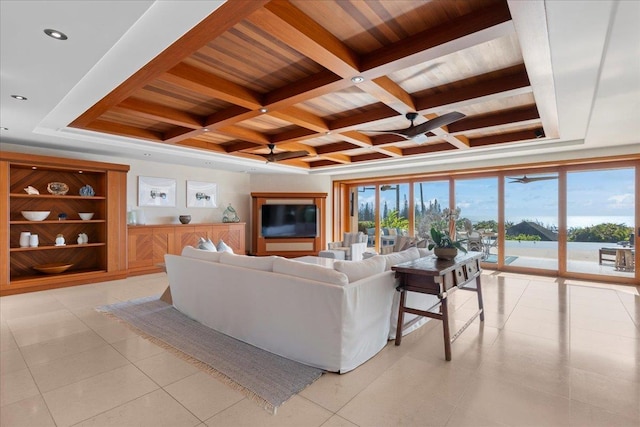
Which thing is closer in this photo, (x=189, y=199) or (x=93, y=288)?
(x=93, y=288)

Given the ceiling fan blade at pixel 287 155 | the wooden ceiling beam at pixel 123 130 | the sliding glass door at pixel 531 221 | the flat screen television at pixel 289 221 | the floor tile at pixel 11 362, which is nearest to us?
the floor tile at pixel 11 362

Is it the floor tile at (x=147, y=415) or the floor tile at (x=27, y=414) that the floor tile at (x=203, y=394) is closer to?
the floor tile at (x=147, y=415)

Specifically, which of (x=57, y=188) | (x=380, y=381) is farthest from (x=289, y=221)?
(x=380, y=381)

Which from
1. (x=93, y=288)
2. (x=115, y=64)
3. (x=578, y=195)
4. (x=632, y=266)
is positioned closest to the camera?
(x=115, y=64)

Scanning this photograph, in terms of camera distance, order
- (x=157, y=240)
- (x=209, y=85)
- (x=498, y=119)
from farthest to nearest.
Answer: (x=157, y=240)
(x=498, y=119)
(x=209, y=85)

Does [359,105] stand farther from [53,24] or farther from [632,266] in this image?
[632,266]

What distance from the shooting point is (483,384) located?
2.34 m

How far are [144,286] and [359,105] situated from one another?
15.4 feet

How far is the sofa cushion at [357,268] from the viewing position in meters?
2.73

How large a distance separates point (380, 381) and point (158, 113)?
3.90 m

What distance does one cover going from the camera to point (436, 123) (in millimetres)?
3426

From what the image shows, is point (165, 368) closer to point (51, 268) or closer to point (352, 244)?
point (51, 268)

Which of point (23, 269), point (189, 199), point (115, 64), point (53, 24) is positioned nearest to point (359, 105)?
point (115, 64)

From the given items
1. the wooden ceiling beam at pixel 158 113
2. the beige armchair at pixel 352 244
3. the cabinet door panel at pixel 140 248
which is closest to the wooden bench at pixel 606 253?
the beige armchair at pixel 352 244
